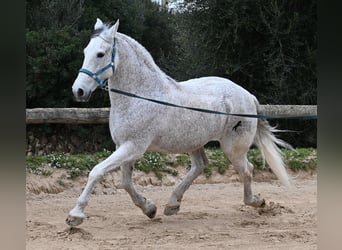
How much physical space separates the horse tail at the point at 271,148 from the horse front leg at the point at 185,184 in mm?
665

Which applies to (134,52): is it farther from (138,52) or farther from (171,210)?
(171,210)

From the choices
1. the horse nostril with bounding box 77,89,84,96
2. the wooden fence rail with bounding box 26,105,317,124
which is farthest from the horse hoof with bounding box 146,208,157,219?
the wooden fence rail with bounding box 26,105,317,124

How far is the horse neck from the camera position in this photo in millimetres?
4129

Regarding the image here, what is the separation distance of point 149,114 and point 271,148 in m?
1.65

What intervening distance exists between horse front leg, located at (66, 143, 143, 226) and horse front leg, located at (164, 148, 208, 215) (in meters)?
0.99

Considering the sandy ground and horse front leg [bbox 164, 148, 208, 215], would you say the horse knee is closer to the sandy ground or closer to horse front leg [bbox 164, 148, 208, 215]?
the sandy ground

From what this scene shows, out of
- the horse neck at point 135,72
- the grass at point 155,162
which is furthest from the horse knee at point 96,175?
the grass at point 155,162

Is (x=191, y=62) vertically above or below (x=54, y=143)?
above

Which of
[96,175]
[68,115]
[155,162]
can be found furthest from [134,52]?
[155,162]

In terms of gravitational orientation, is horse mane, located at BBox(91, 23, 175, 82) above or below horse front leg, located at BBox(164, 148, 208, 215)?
above
